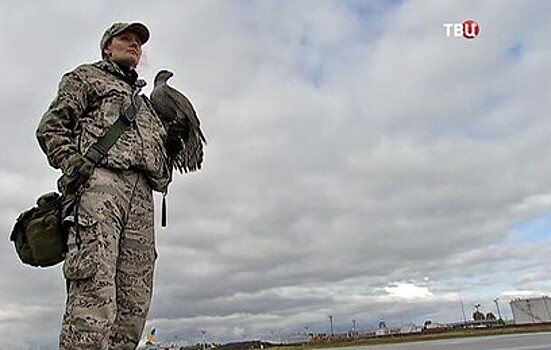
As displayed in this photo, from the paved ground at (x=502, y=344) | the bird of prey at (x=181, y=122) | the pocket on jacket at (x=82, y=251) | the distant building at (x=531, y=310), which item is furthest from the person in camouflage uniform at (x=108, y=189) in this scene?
the distant building at (x=531, y=310)

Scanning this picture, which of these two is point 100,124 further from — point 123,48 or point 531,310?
point 531,310

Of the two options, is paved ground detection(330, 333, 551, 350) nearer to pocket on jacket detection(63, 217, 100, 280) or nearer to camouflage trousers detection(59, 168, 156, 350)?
camouflage trousers detection(59, 168, 156, 350)

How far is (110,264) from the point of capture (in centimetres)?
259

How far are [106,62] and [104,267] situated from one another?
115cm

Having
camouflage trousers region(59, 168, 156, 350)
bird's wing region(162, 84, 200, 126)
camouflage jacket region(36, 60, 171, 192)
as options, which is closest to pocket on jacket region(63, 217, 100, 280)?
camouflage trousers region(59, 168, 156, 350)

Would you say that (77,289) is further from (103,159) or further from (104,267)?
(103,159)

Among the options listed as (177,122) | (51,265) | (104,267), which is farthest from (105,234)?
(177,122)

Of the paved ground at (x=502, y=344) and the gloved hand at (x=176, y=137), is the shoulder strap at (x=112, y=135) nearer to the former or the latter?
the gloved hand at (x=176, y=137)

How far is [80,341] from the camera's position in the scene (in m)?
2.40

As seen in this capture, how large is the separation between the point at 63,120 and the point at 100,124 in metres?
0.17

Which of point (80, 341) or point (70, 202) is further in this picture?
point (70, 202)

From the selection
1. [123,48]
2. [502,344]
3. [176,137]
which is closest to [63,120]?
[123,48]

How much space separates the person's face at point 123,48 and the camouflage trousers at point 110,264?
67cm

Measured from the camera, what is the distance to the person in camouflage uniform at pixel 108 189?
97.8 inches
